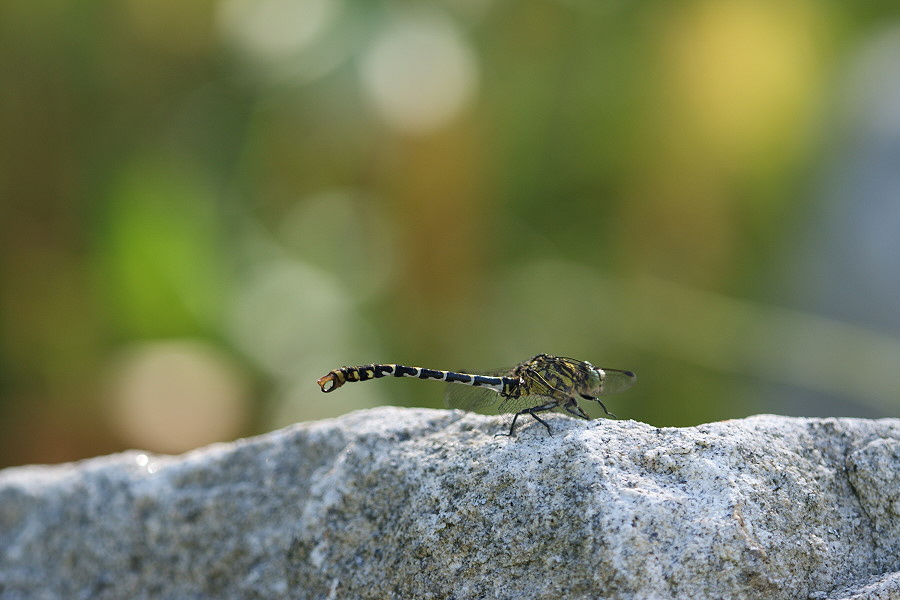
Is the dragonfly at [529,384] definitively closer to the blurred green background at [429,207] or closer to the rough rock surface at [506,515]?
the rough rock surface at [506,515]

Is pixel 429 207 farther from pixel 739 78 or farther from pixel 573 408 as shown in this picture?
pixel 573 408

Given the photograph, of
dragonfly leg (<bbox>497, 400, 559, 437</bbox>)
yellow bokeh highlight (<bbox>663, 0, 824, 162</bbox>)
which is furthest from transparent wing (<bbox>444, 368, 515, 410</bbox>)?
yellow bokeh highlight (<bbox>663, 0, 824, 162</bbox>)

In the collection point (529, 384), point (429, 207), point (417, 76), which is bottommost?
point (529, 384)

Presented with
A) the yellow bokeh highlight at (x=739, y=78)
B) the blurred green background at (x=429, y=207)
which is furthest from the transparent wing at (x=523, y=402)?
the yellow bokeh highlight at (x=739, y=78)

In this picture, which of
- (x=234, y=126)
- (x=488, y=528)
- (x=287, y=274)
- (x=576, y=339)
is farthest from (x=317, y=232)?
(x=488, y=528)

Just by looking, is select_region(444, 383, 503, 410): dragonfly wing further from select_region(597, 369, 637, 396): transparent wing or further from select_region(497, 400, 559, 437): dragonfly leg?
select_region(597, 369, 637, 396): transparent wing

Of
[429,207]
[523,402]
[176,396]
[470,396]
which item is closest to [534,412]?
[523,402]

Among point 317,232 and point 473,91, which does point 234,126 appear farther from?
point 473,91
